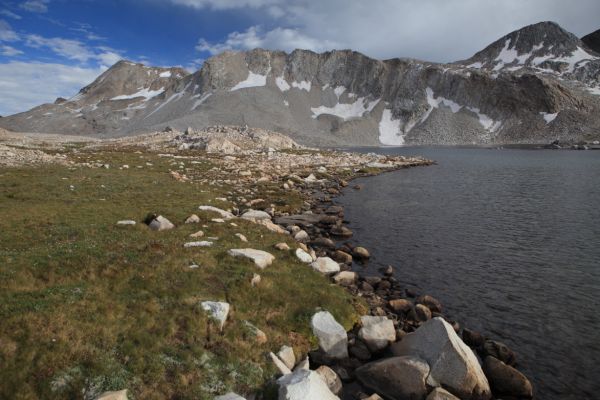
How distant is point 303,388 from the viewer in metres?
10.6

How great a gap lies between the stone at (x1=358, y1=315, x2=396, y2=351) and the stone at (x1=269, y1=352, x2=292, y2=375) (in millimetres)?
3846

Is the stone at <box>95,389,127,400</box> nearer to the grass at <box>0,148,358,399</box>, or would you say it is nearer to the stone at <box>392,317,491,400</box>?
the grass at <box>0,148,358,399</box>

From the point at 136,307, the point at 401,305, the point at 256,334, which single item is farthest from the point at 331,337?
the point at 136,307

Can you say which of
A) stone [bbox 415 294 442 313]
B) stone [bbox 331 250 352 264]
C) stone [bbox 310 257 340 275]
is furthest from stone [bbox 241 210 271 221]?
stone [bbox 415 294 442 313]

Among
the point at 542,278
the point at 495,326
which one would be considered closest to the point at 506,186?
the point at 542,278

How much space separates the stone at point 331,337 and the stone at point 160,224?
514 inches

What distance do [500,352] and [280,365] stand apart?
29.7 feet

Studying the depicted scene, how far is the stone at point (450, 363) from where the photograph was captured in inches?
480

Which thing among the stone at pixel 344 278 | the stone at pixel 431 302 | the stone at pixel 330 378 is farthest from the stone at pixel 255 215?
the stone at pixel 330 378

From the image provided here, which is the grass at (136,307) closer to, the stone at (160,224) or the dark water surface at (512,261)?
the stone at (160,224)

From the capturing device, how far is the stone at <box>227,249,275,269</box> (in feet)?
61.9

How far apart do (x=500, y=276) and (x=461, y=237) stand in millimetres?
8141

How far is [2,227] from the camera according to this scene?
21500 mm

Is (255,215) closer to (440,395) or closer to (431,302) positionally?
(431,302)
